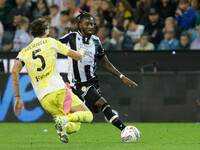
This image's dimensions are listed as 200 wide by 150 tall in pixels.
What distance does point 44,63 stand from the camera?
285 inches

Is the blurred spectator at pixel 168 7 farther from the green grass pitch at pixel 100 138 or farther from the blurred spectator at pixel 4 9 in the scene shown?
the blurred spectator at pixel 4 9

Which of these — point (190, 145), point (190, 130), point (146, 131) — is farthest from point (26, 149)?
point (190, 130)

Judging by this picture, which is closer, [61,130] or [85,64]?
[61,130]

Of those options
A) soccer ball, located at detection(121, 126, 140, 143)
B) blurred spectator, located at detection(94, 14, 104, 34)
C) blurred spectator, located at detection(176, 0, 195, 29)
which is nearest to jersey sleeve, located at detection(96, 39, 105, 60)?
soccer ball, located at detection(121, 126, 140, 143)

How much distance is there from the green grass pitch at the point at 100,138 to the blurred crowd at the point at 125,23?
219 cm

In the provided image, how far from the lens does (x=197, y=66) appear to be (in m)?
13.0

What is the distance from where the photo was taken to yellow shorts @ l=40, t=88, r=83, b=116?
7289 millimetres

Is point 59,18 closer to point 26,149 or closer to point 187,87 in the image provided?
point 187,87

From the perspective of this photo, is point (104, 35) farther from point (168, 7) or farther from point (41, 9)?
point (41, 9)

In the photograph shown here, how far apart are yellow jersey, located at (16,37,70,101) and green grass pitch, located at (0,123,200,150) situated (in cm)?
85

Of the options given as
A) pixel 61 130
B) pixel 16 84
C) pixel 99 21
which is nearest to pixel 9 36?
pixel 99 21

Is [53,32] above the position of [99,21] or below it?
below

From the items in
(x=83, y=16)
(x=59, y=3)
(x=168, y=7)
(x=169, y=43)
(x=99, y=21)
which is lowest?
(x=169, y=43)

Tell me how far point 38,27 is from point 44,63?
1.65 feet
